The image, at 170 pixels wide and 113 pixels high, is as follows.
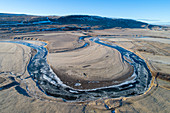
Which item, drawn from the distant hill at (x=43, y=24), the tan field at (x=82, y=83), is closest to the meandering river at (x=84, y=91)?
the tan field at (x=82, y=83)

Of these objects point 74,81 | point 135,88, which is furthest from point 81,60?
point 135,88

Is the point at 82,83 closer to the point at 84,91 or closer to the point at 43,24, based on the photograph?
the point at 84,91

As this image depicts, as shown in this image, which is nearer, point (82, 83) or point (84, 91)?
point (84, 91)

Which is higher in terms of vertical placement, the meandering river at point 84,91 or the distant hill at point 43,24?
the distant hill at point 43,24

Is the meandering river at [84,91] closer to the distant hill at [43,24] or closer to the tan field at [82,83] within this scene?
the tan field at [82,83]

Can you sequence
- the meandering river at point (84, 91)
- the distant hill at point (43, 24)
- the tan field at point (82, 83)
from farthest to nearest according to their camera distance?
the distant hill at point (43, 24) → the meandering river at point (84, 91) → the tan field at point (82, 83)

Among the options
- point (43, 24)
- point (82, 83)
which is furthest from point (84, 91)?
point (43, 24)

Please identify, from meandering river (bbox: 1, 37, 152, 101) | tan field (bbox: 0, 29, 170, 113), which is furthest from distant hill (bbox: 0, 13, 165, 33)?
meandering river (bbox: 1, 37, 152, 101)

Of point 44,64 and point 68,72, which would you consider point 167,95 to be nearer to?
point 68,72

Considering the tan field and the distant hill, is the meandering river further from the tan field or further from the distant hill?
the distant hill

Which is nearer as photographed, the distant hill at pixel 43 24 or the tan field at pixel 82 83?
the tan field at pixel 82 83

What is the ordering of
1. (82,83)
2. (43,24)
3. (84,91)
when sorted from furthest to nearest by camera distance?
1. (43,24)
2. (82,83)
3. (84,91)

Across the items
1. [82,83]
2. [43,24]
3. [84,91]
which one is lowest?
[84,91]

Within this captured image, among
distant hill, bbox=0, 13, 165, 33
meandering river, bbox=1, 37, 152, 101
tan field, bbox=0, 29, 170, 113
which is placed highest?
distant hill, bbox=0, 13, 165, 33
